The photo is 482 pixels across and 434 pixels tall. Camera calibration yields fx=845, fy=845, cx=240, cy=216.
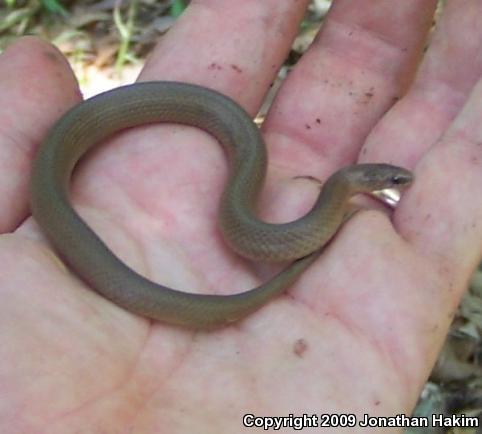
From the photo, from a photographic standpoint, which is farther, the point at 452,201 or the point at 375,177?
the point at 375,177

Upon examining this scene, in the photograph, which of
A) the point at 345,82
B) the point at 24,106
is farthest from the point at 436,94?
the point at 24,106

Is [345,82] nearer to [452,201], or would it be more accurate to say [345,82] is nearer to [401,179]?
[401,179]

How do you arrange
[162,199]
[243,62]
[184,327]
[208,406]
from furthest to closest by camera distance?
[243,62]
[162,199]
[184,327]
[208,406]

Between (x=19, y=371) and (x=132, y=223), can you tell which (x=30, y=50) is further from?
(x=19, y=371)

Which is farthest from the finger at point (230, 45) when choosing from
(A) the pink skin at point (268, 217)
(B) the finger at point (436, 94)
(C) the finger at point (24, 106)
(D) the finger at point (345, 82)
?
(B) the finger at point (436, 94)

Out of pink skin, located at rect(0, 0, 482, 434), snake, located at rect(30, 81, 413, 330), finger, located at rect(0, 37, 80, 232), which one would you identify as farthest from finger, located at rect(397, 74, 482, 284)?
finger, located at rect(0, 37, 80, 232)

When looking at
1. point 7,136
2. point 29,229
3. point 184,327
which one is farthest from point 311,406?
point 7,136
